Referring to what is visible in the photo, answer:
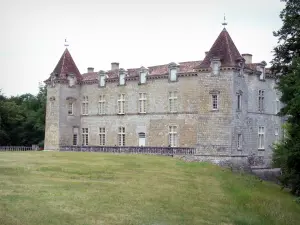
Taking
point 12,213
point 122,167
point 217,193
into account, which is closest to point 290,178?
point 217,193

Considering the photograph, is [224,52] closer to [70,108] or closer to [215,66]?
[215,66]

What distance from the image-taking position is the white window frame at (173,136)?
165 feet

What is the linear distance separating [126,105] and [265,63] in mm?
14612

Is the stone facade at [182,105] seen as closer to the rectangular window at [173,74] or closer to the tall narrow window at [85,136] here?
the rectangular window at [173,74]

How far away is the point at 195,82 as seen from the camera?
4881cm

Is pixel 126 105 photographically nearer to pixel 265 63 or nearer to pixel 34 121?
pixel 265 63

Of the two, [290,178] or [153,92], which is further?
[153,92]

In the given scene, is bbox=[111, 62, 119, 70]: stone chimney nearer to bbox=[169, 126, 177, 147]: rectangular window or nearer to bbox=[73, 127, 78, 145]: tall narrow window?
bbox=[73, 127, 78, 145]: tall narrow window

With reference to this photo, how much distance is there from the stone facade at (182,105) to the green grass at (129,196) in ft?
29.9

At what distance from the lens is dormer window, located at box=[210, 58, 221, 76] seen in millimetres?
44625

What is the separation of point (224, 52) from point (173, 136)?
9.96m

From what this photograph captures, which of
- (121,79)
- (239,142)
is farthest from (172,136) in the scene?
(121,79)

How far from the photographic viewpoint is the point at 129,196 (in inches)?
955

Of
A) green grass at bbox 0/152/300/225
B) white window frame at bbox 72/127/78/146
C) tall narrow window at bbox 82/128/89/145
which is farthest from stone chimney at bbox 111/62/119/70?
green grass at bbox 0/152/300/225
